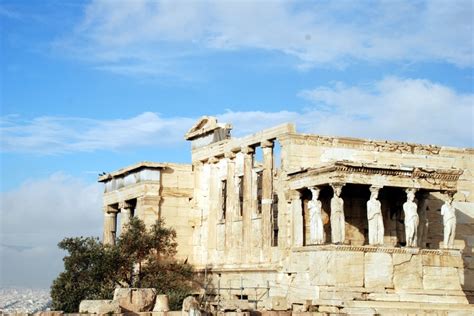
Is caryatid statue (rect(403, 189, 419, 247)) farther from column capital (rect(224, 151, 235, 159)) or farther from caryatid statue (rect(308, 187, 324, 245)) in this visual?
column capital (rect(224, 151, 235, 159))

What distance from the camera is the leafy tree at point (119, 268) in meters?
27.6

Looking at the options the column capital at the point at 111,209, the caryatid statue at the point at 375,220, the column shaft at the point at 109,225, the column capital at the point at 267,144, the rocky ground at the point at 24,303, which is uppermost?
the column capital at the point at 267,144

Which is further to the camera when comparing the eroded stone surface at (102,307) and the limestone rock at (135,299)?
the limestone rock at (135,299)

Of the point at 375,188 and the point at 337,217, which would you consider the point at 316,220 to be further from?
the point at 375,188

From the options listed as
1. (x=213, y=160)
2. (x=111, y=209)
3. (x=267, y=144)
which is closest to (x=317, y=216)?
(x=267, y=144)

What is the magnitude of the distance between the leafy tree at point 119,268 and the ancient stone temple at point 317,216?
58.3 inches

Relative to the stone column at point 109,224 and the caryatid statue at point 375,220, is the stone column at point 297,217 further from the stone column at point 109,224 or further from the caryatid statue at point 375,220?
the stone column at point 109,224

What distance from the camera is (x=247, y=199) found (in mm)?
28234

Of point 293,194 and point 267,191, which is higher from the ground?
point 267,191

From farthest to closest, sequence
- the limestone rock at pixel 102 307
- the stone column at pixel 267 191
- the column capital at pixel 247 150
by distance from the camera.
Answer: the column capital at pixel 247 150 → the stone column at pixel 267 191 → the limestone rock at pixel 102 307

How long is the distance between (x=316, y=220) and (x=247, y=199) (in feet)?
16.0

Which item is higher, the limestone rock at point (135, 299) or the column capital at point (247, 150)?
the column capital at point (247, 150)

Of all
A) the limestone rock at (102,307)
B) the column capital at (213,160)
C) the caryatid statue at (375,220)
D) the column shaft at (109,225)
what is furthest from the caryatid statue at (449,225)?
the column shaft at (109,225)

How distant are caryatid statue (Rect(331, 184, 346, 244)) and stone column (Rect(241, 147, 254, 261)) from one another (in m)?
5.24
